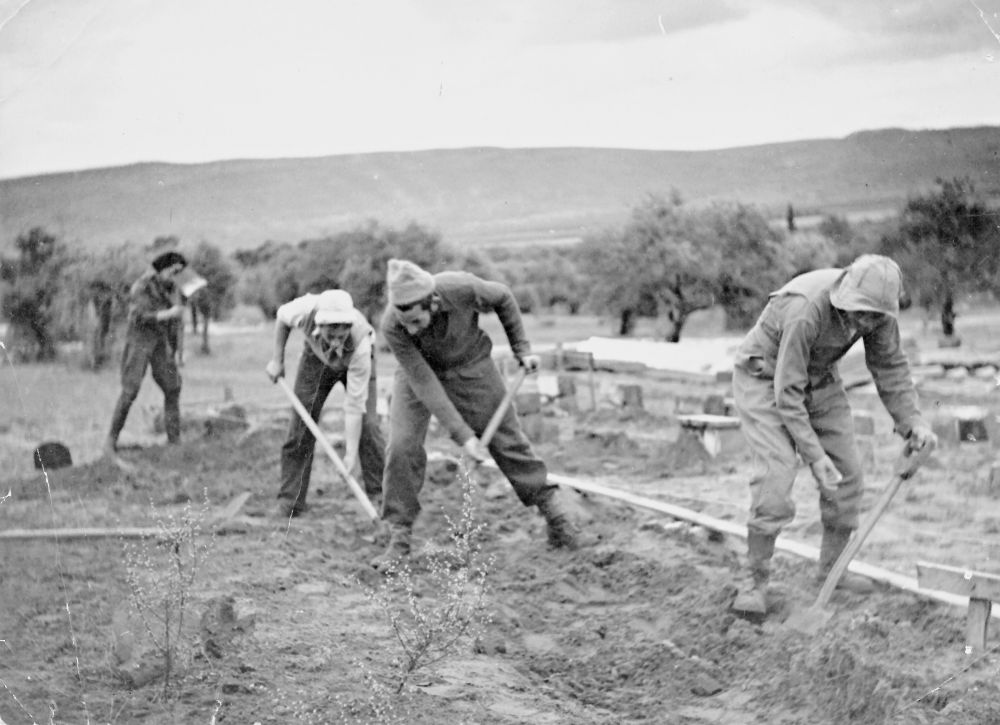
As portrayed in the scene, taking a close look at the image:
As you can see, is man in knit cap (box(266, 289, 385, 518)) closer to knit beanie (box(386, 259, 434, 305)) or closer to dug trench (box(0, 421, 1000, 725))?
dug trench (box(0, 421, 1000, 725))

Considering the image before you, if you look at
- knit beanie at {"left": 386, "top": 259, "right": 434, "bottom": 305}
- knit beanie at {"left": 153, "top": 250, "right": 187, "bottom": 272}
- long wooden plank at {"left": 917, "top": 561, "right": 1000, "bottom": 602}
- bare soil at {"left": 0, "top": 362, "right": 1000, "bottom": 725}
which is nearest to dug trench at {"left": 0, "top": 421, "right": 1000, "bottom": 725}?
bare soil at {"left": 0, "top": 362, "right": 1000, "bottom": 725}

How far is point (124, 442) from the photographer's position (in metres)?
8.01

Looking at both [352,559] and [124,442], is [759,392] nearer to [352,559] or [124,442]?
[352,559]

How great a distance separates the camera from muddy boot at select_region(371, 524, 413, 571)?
7367 millimetres

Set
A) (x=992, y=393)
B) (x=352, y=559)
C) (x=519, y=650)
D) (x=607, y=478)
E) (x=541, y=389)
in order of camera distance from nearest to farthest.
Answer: (x=519, y=650), (x=352, y=559), (x=992, y=393), (x=607, y=478), (x=541, y=389)

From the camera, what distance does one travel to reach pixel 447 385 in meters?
7.46

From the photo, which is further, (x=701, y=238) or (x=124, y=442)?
(x=124, y=442)

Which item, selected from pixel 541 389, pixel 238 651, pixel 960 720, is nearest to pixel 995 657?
pixel 960 720

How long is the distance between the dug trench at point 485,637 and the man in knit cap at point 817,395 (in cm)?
30

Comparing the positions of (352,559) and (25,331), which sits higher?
(25,331)

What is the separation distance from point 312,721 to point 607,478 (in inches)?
193

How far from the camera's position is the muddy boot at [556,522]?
7.70 meters

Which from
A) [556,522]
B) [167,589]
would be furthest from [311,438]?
[167,589]

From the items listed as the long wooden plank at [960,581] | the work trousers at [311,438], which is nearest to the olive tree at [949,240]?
the long wooden plank at [960,581]
